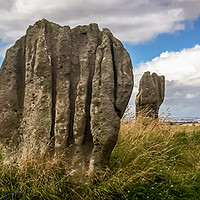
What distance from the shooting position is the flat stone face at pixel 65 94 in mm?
4945

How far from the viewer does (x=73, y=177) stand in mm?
5031

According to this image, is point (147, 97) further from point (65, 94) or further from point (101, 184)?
point (101, 184)

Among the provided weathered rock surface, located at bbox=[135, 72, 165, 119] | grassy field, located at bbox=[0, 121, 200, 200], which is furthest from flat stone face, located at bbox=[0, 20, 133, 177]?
weathered rock surface, located at bbox=[135, 72, 165, 119]

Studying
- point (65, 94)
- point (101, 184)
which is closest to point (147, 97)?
point (65, 94)

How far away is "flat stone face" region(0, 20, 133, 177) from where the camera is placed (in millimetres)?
4945

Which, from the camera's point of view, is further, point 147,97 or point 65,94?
point 147,97

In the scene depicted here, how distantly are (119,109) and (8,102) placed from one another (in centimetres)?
228

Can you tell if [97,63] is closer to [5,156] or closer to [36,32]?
[36,32]

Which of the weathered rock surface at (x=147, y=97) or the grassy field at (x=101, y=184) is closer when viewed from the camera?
the grassy field at (x=101, y=184)

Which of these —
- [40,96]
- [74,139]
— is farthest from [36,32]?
[74,139]

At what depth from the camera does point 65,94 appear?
17.2 feet

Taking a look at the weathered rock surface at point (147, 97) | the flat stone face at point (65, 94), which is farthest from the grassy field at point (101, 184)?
the weathered rock surface at point (147, 97)

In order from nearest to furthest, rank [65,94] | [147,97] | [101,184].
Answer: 1. [101,184]
2. [65,94]
3. [147,97]

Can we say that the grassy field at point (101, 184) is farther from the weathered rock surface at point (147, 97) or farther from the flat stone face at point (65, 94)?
the weathered rock surface at point (147, 97)
